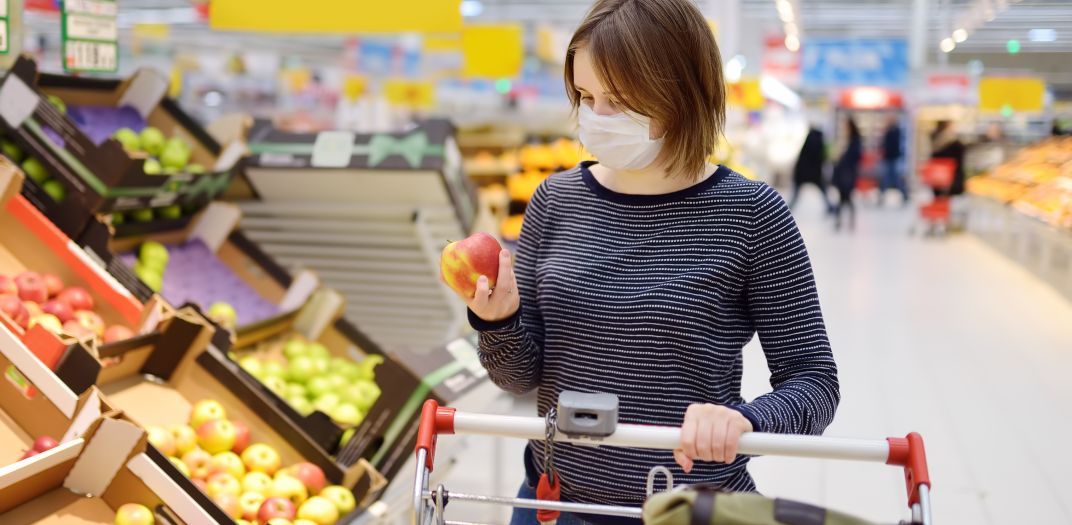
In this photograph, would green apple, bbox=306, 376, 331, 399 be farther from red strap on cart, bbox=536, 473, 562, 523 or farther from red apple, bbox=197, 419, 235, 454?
red strap on cart, bbox=536, 473, 562, 523

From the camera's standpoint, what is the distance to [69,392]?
7.29 ft

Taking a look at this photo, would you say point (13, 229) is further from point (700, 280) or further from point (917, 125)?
point (917, 125)

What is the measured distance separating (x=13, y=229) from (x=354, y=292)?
1854 mm

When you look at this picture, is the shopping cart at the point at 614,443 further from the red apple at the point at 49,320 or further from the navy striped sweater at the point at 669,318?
the red apple at the point at 49,320

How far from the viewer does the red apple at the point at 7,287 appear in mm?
2732

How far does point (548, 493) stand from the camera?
156 cm

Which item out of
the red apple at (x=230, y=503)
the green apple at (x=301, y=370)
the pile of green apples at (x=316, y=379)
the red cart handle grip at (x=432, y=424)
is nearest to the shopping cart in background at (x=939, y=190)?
the pile of green apples at (x=316, y=379)

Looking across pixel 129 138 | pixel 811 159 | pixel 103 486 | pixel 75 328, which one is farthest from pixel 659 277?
pixel 811 159

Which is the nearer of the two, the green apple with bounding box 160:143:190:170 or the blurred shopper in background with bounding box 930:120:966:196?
the green apple with bounding box 160:143:190:170

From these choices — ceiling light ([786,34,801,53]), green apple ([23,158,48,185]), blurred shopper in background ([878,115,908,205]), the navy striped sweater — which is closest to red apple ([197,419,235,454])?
green apple ([23,158,48,185])

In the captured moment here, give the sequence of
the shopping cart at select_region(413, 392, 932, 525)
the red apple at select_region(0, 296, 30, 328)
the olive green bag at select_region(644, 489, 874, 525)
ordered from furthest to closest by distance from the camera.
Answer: the red apple at select_region(0, 296, 30, 328) → the shopping cart at select_region(413, 392, 932, 525) → the olive green bag at select_region(644, 489, 874, 525)

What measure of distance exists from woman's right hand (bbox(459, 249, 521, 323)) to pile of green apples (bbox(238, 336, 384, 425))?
1713mm

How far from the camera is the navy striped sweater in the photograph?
60.2 inches

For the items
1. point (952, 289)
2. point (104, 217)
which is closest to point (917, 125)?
point (952, 289)
